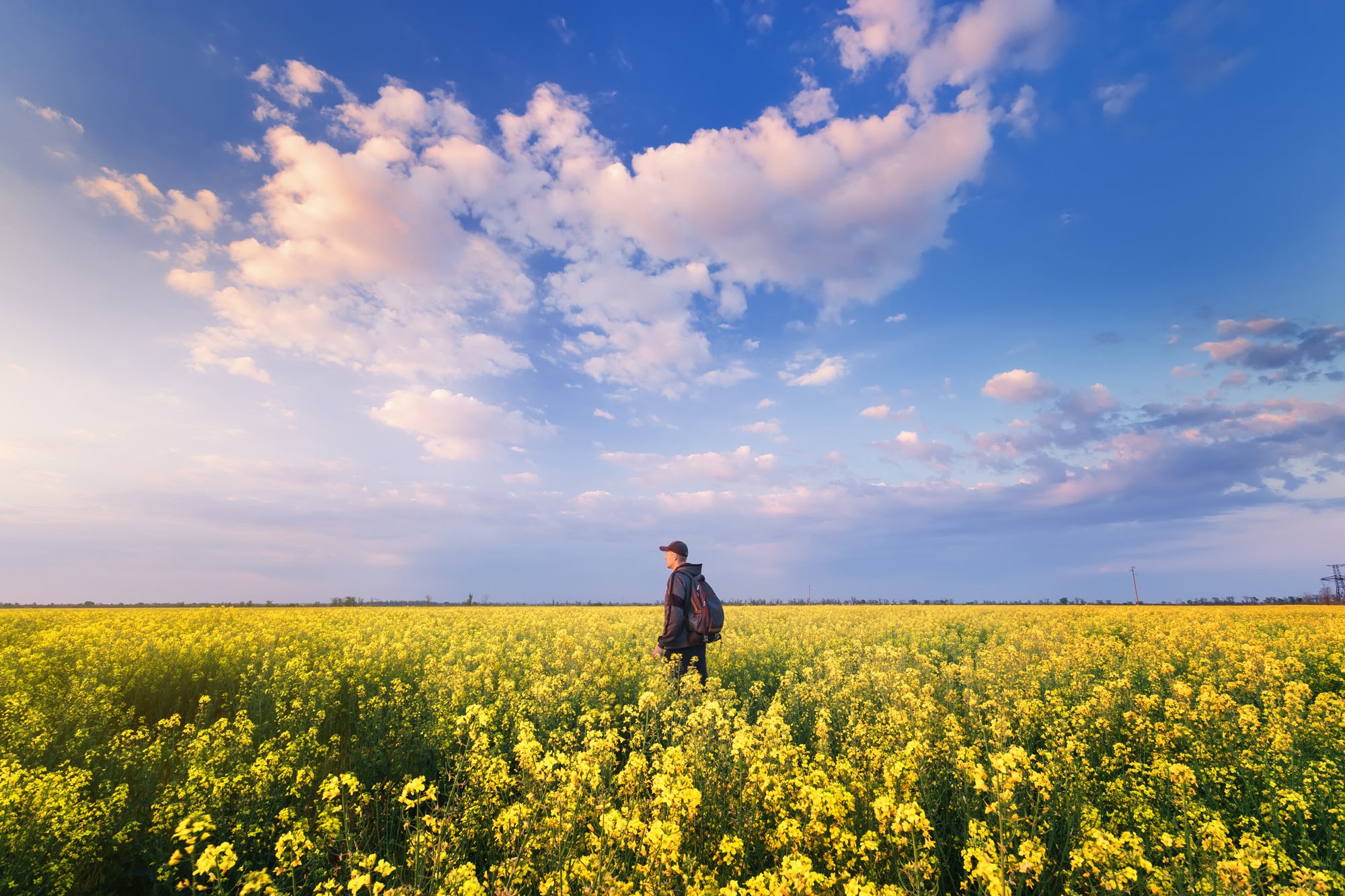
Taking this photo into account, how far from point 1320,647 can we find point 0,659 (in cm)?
Result: 2886

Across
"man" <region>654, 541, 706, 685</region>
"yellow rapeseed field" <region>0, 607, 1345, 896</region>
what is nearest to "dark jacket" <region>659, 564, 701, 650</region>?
"man" <region>654, 541, 706, 685</region>

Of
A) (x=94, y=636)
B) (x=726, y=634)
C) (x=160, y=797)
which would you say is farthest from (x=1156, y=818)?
(x=94, y=636)

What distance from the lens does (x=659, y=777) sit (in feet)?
13.9

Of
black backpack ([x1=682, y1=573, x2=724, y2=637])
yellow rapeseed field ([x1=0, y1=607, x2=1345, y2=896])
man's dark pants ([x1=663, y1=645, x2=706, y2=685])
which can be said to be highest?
black backpack ([x1=682, y1=573, x2=724, y2=637])

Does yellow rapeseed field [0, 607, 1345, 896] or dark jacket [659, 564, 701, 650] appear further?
dark jacket [659, 564, 701, 650]

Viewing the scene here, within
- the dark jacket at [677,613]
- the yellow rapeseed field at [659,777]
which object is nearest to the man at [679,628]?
the dark jacket at [677,613]

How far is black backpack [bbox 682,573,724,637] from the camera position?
9656 mm

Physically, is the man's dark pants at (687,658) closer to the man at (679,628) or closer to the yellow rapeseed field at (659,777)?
the man at (679,628)

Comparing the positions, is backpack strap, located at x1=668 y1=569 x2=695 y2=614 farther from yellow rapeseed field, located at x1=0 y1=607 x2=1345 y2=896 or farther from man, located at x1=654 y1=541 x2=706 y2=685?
yellow rapeseed field, located at x1=0 y1=607 x2=1345 y2=896

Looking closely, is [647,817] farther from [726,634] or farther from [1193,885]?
[726,634]

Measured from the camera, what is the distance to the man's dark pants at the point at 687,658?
31.7 ft

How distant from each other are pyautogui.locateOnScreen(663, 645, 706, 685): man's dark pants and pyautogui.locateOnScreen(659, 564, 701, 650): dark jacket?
154 millimetres

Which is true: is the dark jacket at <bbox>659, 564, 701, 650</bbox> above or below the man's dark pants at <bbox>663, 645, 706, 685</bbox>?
above

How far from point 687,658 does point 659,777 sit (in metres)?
5.77
